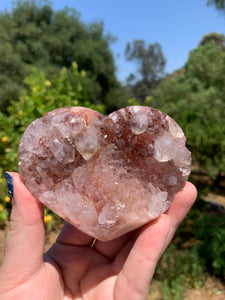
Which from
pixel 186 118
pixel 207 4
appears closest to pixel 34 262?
pixel 186 118

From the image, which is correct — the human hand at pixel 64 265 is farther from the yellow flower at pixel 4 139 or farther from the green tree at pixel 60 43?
the green tree at pixel 60 43

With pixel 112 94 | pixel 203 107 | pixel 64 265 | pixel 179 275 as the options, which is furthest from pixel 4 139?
pixel 112 94

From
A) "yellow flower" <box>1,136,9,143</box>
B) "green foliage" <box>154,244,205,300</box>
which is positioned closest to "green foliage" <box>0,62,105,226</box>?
"yellow flower" <box>1,136,9,143</box>

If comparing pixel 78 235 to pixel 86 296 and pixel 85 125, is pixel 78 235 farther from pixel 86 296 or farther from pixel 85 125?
pixel 85 125

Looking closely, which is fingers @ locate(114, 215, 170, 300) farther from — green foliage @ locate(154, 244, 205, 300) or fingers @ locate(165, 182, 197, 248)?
green foliage @ locate(154, 244, 205, 300)

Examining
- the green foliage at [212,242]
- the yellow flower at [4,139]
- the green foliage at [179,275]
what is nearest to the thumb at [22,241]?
the green foliage at [179,275]
